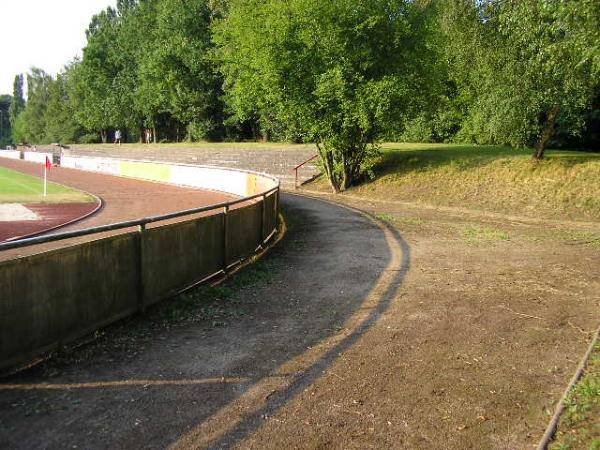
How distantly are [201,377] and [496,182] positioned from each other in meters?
19.1

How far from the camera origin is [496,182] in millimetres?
21406

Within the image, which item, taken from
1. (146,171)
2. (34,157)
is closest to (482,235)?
(146,171)

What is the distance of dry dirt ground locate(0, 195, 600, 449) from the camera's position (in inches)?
159

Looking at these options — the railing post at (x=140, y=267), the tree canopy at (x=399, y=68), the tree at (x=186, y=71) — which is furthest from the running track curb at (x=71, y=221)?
the tree at (x=186, y=71)

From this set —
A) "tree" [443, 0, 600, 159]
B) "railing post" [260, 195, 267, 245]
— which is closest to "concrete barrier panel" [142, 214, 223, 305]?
"railing post" [260, 195, 267, 245]

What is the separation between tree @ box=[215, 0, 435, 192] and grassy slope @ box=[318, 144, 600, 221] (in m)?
2.75

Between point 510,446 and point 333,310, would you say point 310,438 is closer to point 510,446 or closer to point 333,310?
point 510,446

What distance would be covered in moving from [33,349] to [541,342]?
18.0 feet

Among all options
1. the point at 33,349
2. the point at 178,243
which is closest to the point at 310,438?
the point at 33,349

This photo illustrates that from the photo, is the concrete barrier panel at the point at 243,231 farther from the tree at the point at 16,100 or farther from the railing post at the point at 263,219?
the tree at the point at 16,100

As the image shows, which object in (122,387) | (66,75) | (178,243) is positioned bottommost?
(122,387)

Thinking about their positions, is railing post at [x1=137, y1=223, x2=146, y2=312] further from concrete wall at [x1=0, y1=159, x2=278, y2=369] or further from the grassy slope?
the grassy slope

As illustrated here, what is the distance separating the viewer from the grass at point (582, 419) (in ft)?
12.3

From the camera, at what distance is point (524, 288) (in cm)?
822
